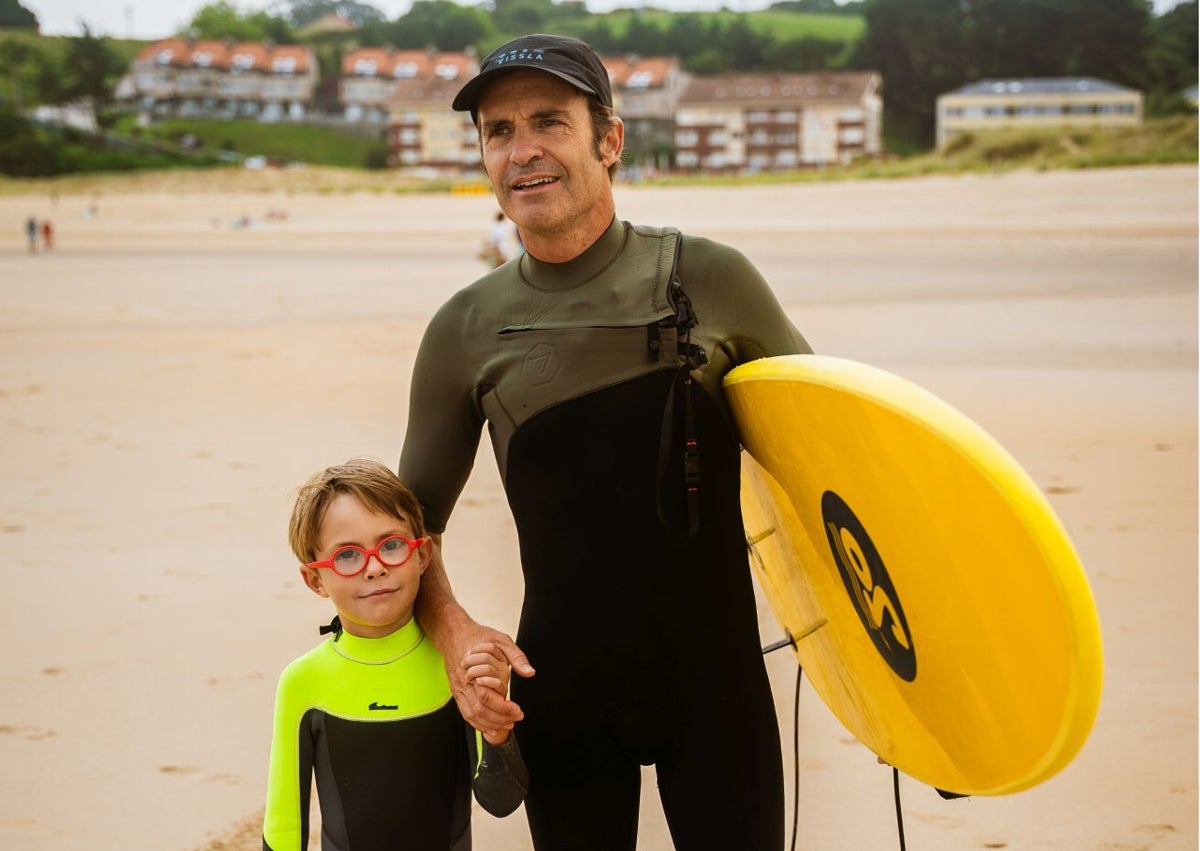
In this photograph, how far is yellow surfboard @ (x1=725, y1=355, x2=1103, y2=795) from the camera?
4.36ft

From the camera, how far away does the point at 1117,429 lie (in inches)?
317

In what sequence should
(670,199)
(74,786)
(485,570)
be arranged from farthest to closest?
1. (670,199)
2. (485,570)
3. (74,786)

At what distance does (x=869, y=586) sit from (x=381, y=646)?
0.74 metres

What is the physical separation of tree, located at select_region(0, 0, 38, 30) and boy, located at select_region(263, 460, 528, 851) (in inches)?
5107

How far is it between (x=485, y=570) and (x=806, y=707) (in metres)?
1.77

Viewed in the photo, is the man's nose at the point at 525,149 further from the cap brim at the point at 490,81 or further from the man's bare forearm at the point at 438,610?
the man's bare forearm at the point at 438,610

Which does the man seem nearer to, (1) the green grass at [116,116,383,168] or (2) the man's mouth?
(2) the man's mouth

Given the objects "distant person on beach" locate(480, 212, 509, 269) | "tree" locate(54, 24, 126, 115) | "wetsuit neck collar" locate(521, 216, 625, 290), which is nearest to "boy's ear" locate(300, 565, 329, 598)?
"wetsuit neck collar" locate(521, 216, 625, 290)

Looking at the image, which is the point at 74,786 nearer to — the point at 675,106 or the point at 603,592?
the point at 603,592

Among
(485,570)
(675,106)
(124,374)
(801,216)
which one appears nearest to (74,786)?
(485,570)

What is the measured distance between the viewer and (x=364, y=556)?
1834 mm

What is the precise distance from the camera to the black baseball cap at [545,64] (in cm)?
173

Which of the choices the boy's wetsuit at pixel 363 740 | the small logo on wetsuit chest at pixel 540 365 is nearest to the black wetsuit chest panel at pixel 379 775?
the boy's wetsuit at pixel 363 740

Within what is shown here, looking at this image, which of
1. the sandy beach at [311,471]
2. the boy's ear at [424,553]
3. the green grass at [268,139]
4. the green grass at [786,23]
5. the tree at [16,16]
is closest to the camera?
the boy's ear at [424,553]
